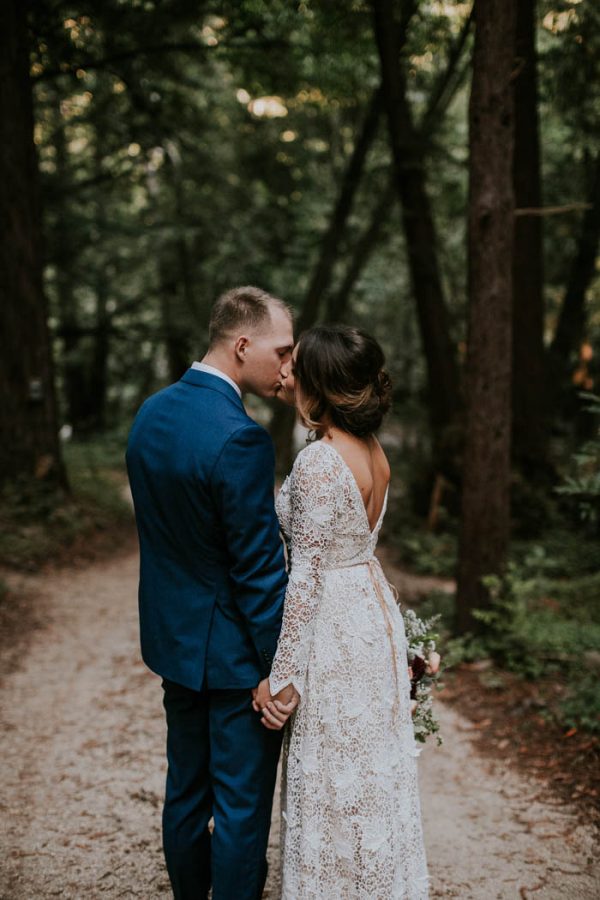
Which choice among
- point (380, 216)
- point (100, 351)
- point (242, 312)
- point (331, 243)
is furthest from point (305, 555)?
point (100, 351)

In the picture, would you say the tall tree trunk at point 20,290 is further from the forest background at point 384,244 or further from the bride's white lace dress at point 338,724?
the bride's white lace dress at point 338,724

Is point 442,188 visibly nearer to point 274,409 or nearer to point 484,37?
point 274,409

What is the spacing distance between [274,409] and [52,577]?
734 cm

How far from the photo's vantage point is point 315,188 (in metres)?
15.7

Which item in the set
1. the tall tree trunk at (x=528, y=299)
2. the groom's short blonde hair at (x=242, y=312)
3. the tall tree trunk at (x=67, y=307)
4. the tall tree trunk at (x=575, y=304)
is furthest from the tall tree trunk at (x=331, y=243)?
the groom's short blonde hair at (x=242, y=312)

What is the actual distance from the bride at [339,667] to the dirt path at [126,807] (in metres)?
0.80

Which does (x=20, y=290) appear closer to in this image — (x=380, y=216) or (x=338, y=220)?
(x=338, y=220)

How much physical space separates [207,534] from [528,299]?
322 inches

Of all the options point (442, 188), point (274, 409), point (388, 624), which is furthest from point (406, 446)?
point (388, 624)

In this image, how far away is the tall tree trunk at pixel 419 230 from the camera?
8445 millimetres

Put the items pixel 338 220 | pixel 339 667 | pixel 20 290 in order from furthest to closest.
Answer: pixel 338 220 < pixel 20 290 < pixel 339 667

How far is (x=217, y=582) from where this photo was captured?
2.44 metres

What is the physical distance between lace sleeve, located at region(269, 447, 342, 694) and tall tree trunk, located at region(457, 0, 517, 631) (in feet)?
10.4

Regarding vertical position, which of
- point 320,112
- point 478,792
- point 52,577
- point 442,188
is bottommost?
point 52,577
